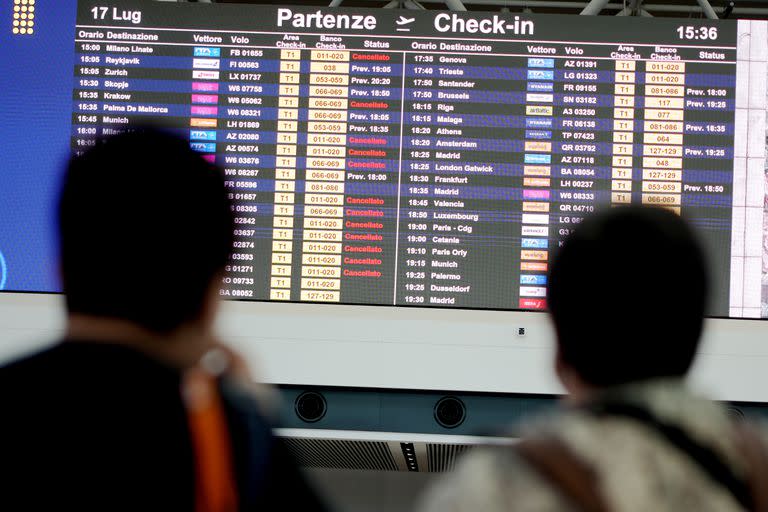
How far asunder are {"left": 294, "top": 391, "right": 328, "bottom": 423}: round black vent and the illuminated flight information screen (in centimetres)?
45

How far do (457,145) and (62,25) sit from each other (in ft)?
6.32

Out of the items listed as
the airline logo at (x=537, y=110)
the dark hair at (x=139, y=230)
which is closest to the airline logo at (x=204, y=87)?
the airline logo at (x=537, y=110)

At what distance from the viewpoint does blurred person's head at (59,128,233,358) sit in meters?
1.17

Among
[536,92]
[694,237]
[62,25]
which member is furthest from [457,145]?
[694,237]

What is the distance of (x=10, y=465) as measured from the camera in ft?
3.64

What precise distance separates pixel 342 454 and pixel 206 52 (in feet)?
6.83

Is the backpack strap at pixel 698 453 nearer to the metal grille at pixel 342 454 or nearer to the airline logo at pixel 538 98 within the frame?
the metal grille at pixel 342 454

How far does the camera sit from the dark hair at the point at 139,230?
1.17 meters

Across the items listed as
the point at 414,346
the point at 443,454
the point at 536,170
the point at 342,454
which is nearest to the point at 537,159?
the point at 536,170

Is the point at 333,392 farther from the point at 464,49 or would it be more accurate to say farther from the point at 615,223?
the point at 615,223

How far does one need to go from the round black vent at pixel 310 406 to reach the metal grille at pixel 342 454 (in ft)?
0.39

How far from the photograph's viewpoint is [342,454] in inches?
216

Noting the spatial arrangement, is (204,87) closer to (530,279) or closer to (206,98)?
(206,98)

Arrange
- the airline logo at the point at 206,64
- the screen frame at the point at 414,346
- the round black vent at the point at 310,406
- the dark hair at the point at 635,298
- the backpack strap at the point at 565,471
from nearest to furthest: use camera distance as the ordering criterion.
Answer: the backpack strap at the point at 565,471 < the dark hair at the point at 635,298 < the screen frame at the point at 414,346 < the round black vent at the point at 310,406 < the airline logo at the point at 206,64
